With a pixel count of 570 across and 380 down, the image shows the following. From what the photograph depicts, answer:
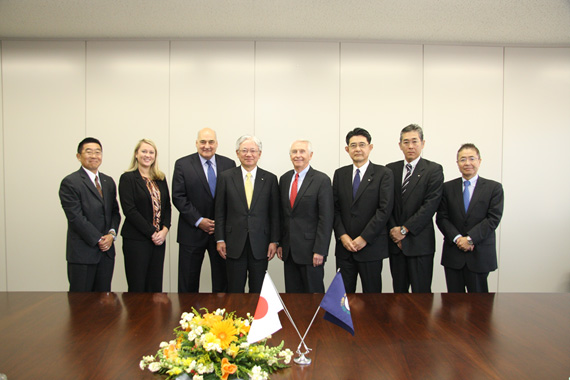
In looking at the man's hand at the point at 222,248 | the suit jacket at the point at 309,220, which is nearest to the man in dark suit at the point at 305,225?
the suit jacket at the point at 309,220

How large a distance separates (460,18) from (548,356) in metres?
3.86

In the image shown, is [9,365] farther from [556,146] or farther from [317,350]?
[556,146]


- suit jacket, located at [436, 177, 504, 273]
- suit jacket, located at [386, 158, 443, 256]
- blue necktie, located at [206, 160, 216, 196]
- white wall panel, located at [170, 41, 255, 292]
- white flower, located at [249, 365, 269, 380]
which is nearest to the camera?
white flower, located at [249, 365, 269, 380]

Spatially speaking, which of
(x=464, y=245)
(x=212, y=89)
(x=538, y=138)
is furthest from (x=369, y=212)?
(x=538, y=138)

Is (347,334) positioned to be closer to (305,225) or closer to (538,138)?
(305,225)

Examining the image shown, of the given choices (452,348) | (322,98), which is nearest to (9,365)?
(452,348)

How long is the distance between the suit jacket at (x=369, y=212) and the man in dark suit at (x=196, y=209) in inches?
46.7

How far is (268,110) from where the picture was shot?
4969 mm

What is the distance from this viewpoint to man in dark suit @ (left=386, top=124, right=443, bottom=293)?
3439 mm

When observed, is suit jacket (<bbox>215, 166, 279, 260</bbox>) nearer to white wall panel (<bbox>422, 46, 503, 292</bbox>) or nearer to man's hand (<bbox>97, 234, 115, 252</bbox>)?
man's hand (<bbox>97, 234, 115, 252</bbox>)

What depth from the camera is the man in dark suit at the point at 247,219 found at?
3.43 metres

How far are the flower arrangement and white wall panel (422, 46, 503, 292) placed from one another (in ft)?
14.2

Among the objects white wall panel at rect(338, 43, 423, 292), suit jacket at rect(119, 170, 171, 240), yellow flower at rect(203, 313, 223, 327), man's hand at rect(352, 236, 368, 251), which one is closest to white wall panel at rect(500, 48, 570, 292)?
white wall panel at rect(338, 43, 423, 292)

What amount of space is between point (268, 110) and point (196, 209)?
1.81 m
